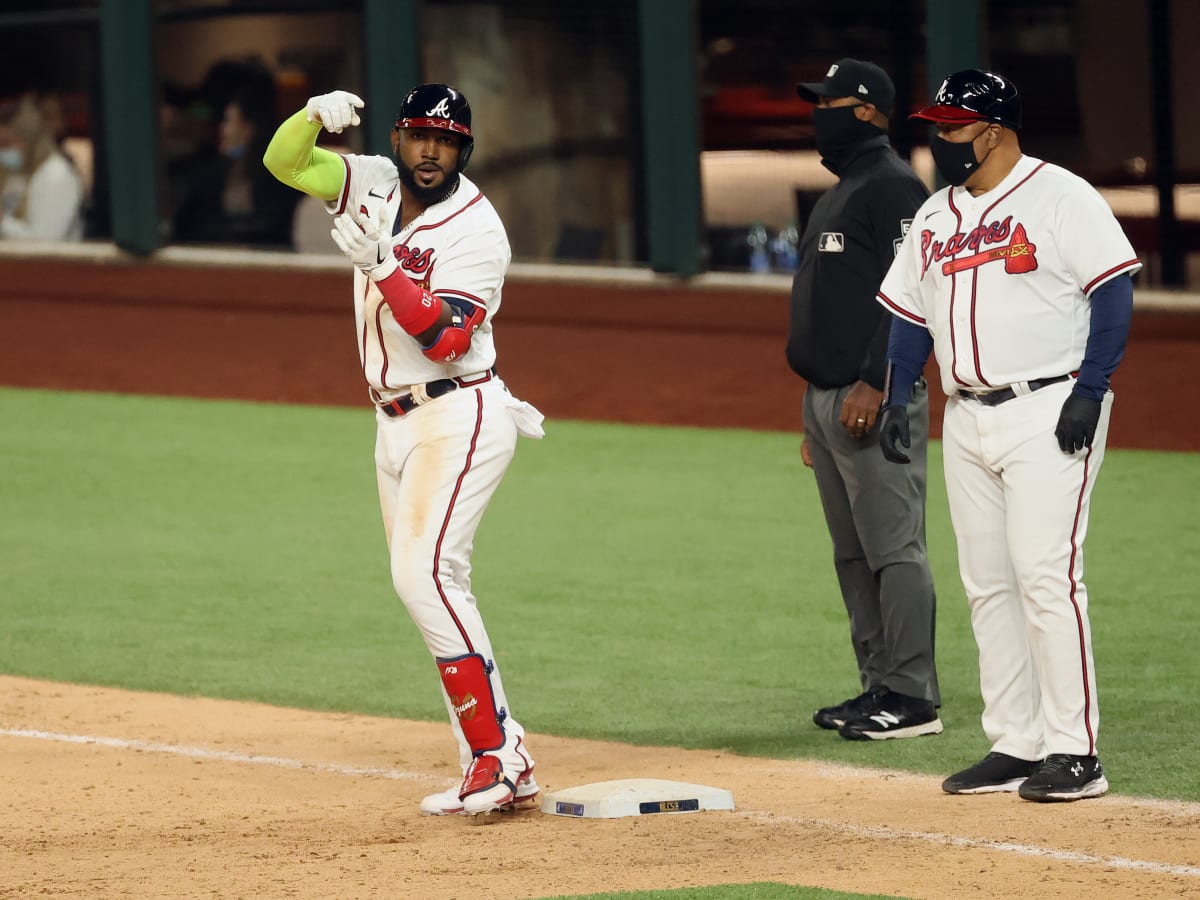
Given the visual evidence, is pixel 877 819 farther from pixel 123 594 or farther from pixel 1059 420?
pixel 123 594

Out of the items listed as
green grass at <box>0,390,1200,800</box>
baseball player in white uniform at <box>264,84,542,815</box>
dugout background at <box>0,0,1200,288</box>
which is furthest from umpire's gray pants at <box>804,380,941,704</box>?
dugout background at <box>0,0,1200,288</box>

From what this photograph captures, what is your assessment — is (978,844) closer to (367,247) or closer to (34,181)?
(367,247)

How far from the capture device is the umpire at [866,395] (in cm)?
631

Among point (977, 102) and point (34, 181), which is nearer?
point (977, 102)

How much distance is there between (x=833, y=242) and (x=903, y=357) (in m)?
0.72

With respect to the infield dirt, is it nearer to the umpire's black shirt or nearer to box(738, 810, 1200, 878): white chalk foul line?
box(738, 810, 1200, 878): white chalk foul line

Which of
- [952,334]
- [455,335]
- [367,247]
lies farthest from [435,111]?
[952,334]

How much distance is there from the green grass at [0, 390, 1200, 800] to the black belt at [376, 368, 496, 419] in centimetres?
146

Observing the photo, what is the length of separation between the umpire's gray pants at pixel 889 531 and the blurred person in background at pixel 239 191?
28.9 ft

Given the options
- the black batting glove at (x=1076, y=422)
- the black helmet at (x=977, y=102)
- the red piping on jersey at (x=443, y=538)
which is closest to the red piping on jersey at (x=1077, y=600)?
the black batting glove at (x=1076, y=422)

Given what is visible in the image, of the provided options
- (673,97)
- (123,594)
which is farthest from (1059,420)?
(673,97)

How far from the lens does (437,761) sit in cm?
617

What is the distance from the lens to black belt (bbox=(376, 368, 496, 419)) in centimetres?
550

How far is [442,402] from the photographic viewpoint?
549 centimetres
